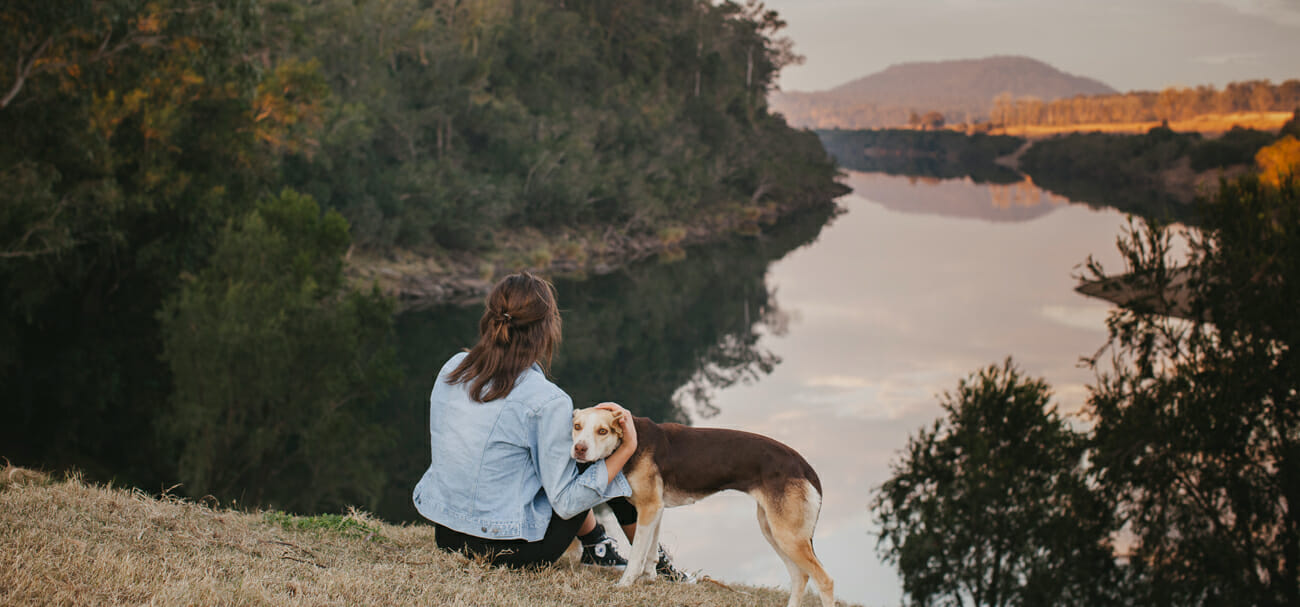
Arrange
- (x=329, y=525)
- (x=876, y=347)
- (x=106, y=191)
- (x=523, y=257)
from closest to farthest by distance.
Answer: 1. (x=329, y=525)
2. (x=106, y=191)
3. (x=876, y=347)
4. (x=523, y=257)

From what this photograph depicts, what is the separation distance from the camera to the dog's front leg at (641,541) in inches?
173

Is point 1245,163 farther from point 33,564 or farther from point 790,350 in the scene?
point 33,564

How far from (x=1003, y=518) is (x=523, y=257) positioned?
28430 mm

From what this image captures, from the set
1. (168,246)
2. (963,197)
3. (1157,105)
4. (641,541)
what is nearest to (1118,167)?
(963,197)

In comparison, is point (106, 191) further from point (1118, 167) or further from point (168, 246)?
point (1118, 167)

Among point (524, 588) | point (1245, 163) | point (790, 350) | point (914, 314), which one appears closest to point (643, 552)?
point (524, 588)

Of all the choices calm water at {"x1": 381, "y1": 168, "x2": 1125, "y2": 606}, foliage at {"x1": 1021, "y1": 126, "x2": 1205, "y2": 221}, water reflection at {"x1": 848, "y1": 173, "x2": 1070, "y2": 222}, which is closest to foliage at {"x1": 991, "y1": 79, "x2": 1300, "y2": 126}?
foliage at {"x1": 1021, "y1": 126, "x2": 1205, "y2": 221}

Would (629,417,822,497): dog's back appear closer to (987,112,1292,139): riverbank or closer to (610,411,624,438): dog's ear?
(610,411,624,438): dog's ear

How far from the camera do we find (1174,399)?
15.7 m

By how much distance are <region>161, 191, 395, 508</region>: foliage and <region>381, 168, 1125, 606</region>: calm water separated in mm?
1617

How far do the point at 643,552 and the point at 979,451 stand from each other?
14.3 metres

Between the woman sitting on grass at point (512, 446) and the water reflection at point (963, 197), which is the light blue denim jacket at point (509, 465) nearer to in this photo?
the woman sitting on grass at point (512, 446)

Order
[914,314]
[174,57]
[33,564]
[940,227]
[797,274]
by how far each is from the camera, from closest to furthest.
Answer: [33,564] → [174,57] → [914,314] → [797,274] → [940,227]

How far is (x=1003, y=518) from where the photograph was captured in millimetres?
17266
